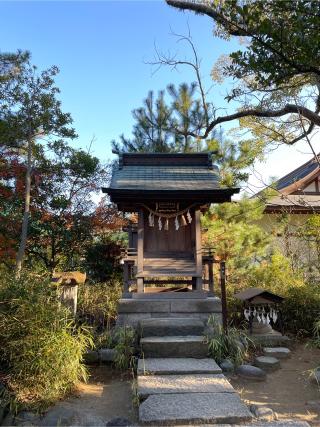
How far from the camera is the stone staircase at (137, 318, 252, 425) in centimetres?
364

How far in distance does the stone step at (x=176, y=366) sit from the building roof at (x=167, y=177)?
3.31 meters

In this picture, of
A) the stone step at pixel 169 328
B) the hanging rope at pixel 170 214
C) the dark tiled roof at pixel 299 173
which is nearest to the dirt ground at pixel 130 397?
the stone step at pixel 169 328

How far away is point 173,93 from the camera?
12.1 metres

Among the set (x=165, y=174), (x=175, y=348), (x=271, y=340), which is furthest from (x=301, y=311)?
(x=165, y=174)

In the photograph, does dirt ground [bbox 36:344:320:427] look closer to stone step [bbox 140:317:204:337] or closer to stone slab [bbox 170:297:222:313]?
stone step [bbox 140:317:204:337]

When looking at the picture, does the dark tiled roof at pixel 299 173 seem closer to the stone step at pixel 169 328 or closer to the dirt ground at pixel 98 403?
the stone step at pixel 169 328

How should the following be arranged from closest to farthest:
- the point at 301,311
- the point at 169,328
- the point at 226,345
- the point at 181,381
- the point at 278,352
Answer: the point at 181,381
the point at 226,345
the point at 169,328
the point at 278,352
the point at 301,311

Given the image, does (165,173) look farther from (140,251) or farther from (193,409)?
(193,409)

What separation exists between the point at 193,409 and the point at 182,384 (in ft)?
2.31

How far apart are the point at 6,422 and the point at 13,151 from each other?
7520mm

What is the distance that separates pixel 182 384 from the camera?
4.46 m

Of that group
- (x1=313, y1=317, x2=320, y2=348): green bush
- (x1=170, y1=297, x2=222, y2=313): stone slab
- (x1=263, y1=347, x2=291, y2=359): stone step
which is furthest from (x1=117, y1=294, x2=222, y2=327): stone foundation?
(x1=313, y1=317, x2=320, y2=348): green bush

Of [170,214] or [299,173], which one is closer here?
[170,214]

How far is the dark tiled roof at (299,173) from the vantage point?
610 inches
